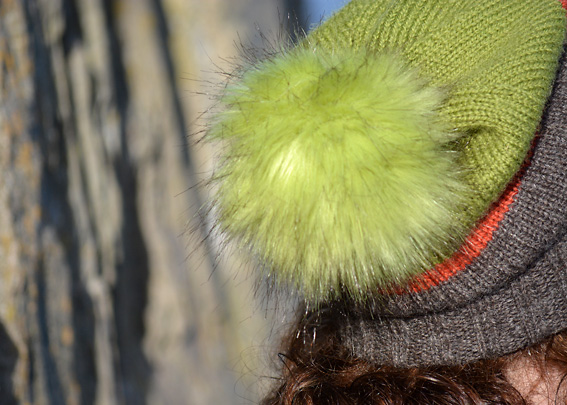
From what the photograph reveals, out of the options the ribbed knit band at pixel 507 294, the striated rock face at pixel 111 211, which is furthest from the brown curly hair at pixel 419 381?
the striated rock face at pixel 111 211

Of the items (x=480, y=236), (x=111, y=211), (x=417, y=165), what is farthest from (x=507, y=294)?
(x=111, y=211)

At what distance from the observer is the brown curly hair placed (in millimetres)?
838

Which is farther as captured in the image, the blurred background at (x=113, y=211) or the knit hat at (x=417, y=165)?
the blurred background at (x=113, y=211)

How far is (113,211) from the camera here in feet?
6.87

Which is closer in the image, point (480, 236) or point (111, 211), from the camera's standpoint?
point (480, 236)

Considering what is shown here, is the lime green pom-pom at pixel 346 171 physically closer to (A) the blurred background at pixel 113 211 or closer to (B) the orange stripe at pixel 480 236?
(B) the orange stripe at pixel 480 236

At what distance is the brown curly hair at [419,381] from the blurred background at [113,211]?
26 cm

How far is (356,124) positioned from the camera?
0.67m

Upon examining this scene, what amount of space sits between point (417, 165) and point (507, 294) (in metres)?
0.26

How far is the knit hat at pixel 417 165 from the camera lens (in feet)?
2.22

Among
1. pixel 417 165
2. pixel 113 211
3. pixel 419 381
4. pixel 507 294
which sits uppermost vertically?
pixel 113 211

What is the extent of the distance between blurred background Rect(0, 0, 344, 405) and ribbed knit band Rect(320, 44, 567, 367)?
17.0 inches

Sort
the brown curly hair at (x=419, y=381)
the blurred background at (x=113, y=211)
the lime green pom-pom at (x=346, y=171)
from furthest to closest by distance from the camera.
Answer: the blurred background at (x=113, y=211), the brown curly hair at (x=419, y=381), the lime green pom-pom at (x=346, y=171)

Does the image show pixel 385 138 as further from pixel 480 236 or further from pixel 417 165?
pixel 480 236
